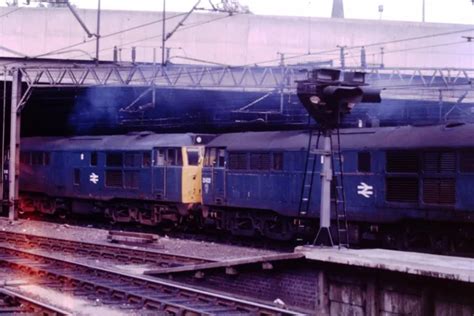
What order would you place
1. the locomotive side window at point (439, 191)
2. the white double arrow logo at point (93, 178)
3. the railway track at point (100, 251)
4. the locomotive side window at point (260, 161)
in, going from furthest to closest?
the white double arrow logo at point (93, 178) → the locomotive side window at point (260, 161) → the railway track at point (100, 251) → the locomotive side window at point (439, 191)

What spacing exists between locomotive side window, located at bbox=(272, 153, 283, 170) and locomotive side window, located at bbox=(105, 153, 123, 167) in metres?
9.16

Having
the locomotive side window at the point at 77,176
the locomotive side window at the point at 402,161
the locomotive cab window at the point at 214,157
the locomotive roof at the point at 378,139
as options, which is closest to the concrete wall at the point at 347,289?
the locomotive side window at the point at 402,161

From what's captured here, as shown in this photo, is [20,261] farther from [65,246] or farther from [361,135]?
[361,135]

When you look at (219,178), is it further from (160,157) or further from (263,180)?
(160,157)

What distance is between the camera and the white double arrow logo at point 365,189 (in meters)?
22.2

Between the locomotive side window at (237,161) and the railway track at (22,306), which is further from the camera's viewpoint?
the locomotive side window at (237,161)

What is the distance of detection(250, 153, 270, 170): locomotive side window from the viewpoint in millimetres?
26000

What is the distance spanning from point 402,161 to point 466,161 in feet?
6.69

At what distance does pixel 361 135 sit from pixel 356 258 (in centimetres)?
1037

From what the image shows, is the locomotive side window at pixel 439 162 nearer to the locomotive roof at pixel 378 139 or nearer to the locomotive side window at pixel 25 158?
the locomotive roof at pixel 378 139

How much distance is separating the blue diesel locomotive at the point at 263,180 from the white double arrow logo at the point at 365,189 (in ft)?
0.09

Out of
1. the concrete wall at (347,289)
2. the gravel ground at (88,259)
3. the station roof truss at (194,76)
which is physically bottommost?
the gravel ground at (88,259)

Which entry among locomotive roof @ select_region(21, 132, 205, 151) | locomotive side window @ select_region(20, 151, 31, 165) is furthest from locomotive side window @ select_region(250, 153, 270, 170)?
locomotive side window @ select_region(20, 151, 31, 165)

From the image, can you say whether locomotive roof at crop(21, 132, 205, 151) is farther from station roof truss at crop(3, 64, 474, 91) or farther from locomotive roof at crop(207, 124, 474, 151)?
locomotive roof at crop(207, 124, 474, 151)
